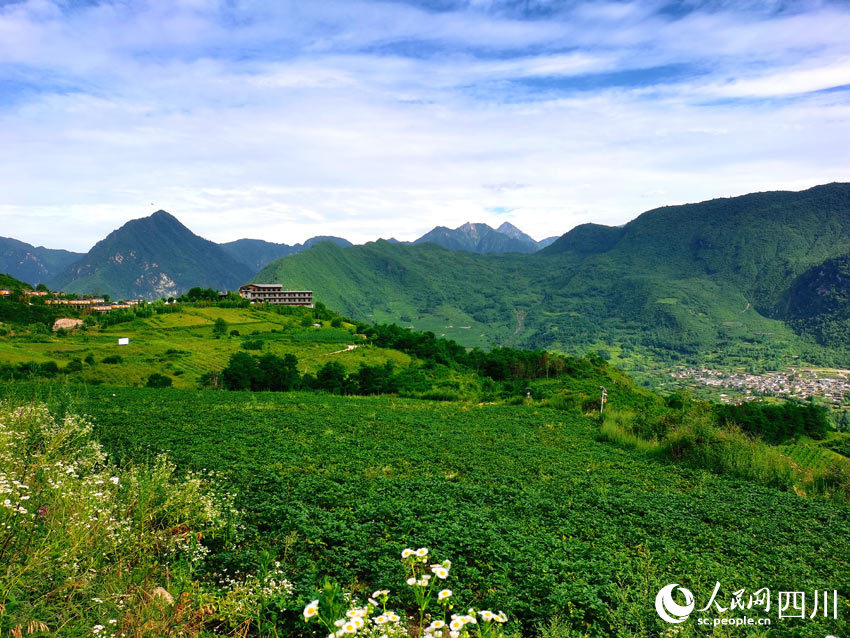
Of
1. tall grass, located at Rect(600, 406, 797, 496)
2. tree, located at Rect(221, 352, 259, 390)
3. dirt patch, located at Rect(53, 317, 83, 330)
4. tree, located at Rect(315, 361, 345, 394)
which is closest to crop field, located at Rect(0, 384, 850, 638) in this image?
tall grass, located at Rect(600, 406, 797, 496)

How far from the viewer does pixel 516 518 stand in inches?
387

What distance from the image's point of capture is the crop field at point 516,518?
6.63 m

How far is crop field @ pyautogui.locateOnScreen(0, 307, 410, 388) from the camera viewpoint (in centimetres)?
4606

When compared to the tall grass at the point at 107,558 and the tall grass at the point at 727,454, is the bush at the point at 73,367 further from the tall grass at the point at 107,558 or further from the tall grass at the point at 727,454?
the tall grass at the point at 727,454

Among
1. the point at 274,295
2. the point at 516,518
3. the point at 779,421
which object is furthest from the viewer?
the point at 274,295

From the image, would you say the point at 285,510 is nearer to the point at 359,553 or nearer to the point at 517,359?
the point at 359,553

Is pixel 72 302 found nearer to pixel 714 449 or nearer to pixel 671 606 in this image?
pixel 714 449

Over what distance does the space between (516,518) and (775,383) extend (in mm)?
152325

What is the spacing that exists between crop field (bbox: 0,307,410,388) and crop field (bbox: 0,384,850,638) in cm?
3110

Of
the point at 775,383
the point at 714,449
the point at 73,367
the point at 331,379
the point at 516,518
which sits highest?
the point at 516,518

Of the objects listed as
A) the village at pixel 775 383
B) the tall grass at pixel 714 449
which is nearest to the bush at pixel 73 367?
the tall grass at pixel 714 449

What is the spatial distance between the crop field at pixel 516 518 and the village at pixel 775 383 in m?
98.1

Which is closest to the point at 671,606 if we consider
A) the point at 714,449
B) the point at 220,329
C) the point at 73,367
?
the point at 714,449

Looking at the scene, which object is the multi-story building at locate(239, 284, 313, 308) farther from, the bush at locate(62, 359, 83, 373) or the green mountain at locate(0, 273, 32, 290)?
the bush at locate(62, 359, 83, 373)
